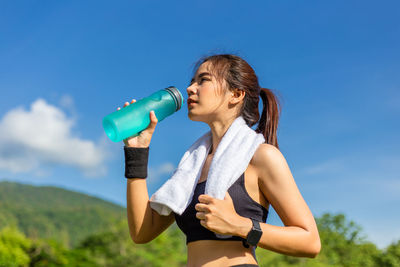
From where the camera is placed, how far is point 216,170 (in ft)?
7.08

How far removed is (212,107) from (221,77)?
195 mm

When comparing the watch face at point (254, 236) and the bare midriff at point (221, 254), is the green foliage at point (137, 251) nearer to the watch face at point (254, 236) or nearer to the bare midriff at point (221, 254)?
the bare midriff at point (221, 254)

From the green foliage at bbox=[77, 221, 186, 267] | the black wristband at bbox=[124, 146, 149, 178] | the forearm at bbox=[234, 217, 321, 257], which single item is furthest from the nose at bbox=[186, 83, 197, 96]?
the green foliage at bbox=[77, 221, 186, 267]

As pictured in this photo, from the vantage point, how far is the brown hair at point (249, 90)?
2.43m

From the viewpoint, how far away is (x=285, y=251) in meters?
1.96

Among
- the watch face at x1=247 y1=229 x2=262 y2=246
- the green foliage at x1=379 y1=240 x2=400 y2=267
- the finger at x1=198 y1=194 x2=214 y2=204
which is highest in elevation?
the green foliage at x1=379 y1=240 x2=400 y2=267

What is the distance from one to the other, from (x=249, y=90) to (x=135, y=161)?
32.5 inches

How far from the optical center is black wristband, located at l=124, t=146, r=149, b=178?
229 cm

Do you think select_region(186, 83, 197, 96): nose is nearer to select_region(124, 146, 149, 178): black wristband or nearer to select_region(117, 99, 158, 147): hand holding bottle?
select_region(117, 99, 158, 147): hand holding bottle

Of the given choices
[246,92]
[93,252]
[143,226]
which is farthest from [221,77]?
[93,252]

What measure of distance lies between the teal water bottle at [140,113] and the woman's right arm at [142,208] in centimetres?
4

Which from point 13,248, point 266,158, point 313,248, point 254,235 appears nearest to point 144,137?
point 266,158

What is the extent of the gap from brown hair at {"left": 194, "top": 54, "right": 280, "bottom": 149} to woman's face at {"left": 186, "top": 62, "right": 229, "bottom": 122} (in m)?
0.05

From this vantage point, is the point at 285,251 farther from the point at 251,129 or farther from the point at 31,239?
the point at 31,239
